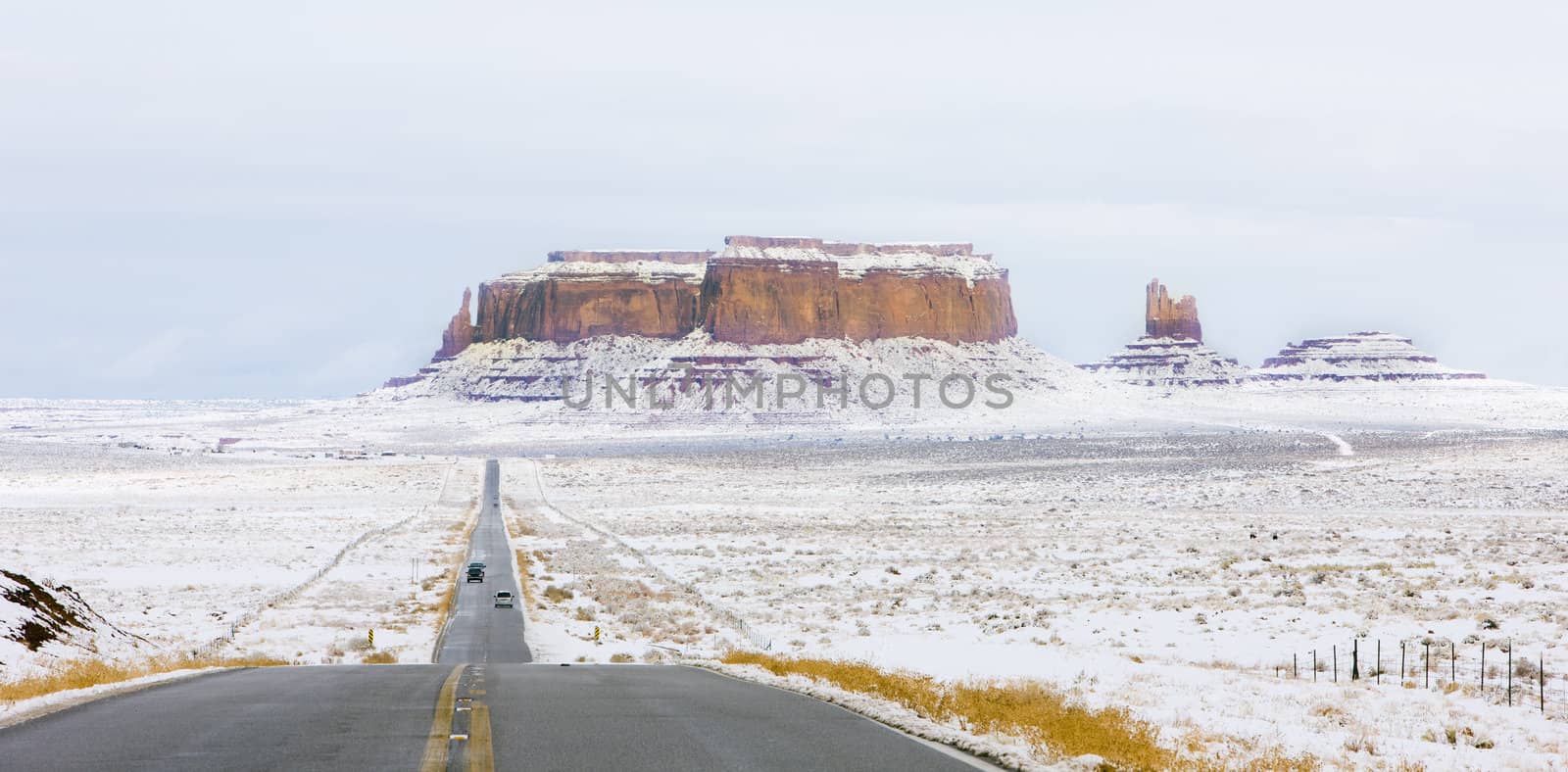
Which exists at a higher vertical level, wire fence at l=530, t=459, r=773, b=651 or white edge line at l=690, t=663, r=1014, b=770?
white edge line at l=690, t=663, r=1014, b=770

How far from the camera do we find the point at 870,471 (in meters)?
92.9

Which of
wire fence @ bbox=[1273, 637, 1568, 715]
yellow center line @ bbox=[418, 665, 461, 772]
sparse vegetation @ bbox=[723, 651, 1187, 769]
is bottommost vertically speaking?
wire fence @ bbox=[1273, 637, 1568, 715]

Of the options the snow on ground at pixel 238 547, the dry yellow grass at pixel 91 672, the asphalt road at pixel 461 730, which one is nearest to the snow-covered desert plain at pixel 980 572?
the snow on ground at pixel 238 547

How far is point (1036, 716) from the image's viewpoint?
10.5 meters

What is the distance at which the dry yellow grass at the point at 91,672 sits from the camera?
12.5 meters

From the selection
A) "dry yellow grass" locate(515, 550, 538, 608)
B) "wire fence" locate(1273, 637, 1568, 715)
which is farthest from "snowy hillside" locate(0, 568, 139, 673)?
"wire fence" locate(1273, 637, 1568, 715)

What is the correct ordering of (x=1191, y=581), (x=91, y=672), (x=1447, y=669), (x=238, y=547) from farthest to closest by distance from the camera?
(x=238, y=547) < (x=1191, y=581) < (x=1447, y=669) < (x=91, y=672)

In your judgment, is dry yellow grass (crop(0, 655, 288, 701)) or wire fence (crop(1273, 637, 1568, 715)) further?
wire fence (crop(1273, 637, 1568, 715))

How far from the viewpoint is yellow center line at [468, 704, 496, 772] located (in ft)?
24.8

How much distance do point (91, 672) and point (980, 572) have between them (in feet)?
70.5

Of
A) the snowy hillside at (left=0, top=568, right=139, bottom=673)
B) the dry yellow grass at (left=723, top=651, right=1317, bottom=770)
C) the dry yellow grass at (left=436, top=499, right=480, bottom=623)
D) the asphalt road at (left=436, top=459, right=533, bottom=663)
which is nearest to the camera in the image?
the dry yellow grass at (left=723, top=651, right=1317, bottom=770)

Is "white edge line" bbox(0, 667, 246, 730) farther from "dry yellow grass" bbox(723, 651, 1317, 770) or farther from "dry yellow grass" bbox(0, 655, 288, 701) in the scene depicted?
"dry yellow grass" bbox(723, 651, 1317, 770)

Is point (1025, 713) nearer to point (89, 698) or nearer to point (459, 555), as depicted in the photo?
point (89, 698)

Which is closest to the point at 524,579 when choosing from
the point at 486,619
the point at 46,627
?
the point at 486,619
